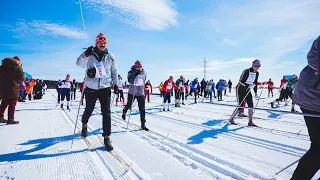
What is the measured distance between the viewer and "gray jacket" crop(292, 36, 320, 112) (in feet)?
6.07

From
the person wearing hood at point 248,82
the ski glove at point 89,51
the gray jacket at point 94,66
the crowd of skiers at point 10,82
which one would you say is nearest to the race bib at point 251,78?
the person wearing hood at point 248,82

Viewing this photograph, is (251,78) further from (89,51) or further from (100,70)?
(89,51)

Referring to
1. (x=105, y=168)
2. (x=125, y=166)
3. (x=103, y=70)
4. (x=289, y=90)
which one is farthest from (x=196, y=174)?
(x=289, y=90)

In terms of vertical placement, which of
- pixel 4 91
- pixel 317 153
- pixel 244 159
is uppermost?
pixel 4 91

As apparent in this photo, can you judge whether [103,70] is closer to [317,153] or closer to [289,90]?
[317,153]

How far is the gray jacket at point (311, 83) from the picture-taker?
185 centimetres

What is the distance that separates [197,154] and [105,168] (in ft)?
5.13

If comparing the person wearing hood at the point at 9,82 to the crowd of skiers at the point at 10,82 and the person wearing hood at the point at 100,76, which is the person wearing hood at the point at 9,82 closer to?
the crowd of skiers at the point at 10,82

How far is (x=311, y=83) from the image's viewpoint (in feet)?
6.33

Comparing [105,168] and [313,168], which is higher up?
[313,168]

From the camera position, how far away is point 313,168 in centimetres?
186

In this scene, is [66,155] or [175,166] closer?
[175,166]

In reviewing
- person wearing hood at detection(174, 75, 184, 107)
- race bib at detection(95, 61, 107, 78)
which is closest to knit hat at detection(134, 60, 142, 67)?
race bib at detection(95, 61, 107, 78)

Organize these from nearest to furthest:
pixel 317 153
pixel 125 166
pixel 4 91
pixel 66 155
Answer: pixel 317 153
pixel 125 166
pixel 66 155
pixel 4 91
